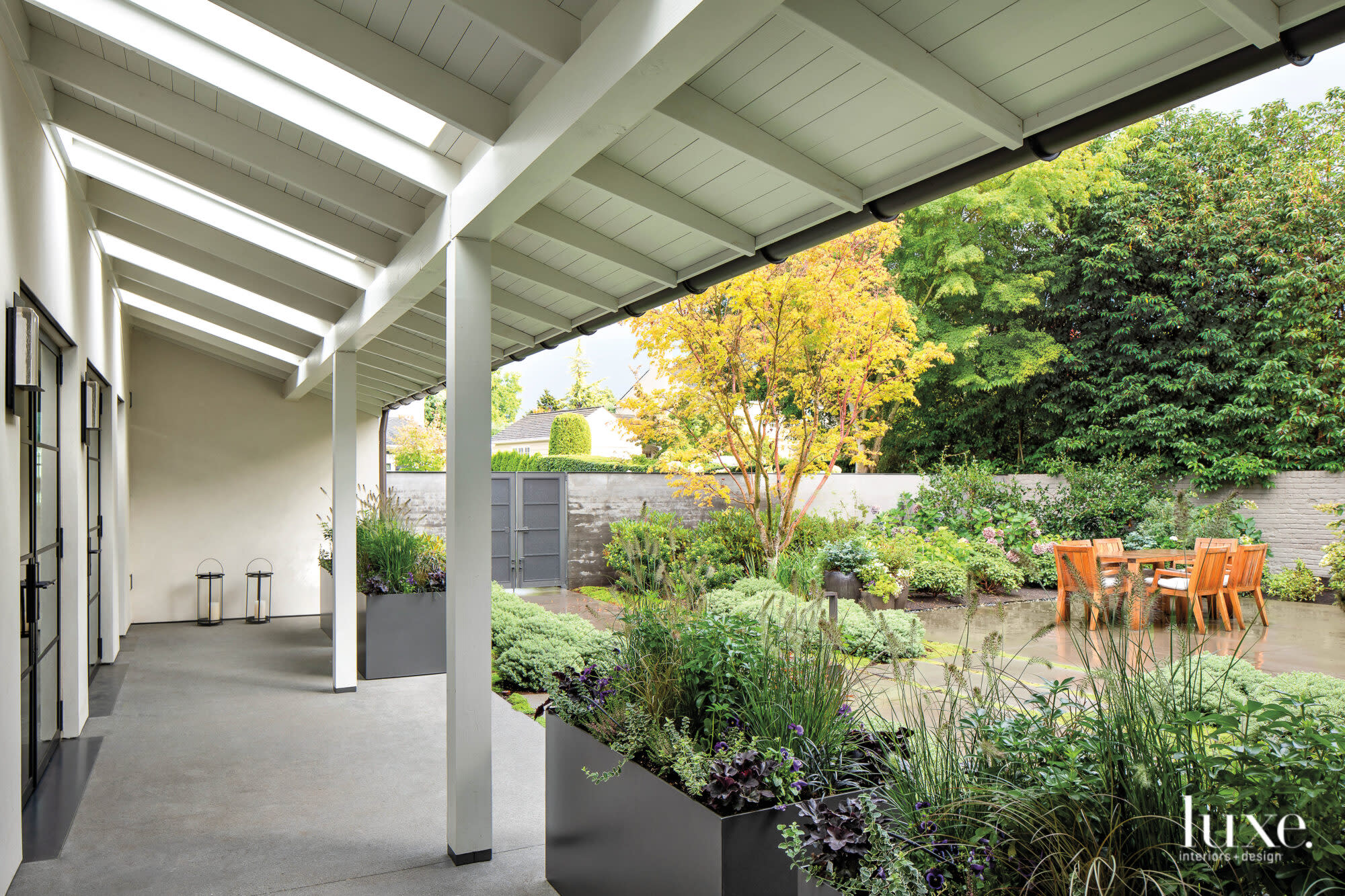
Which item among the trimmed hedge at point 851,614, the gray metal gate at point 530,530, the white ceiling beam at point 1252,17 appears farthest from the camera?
the gray metal gate at point 530,530

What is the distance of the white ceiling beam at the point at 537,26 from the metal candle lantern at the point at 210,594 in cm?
919

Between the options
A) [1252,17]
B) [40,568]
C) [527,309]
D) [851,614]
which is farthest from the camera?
[851,614]

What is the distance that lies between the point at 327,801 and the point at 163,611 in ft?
23.7

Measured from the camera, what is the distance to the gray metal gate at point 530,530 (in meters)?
12.7

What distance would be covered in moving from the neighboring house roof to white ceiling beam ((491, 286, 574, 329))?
28.5m

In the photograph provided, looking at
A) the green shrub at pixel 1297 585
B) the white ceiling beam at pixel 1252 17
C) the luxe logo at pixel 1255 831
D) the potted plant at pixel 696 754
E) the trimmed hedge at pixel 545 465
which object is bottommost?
the green shrub at pixel 1297 585

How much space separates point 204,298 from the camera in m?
6.89

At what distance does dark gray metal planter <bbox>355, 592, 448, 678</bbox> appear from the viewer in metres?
6.84

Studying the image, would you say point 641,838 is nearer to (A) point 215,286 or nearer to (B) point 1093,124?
(B) point 1093,124

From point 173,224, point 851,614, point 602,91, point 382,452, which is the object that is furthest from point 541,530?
point 602,91

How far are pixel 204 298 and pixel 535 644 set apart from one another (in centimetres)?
402

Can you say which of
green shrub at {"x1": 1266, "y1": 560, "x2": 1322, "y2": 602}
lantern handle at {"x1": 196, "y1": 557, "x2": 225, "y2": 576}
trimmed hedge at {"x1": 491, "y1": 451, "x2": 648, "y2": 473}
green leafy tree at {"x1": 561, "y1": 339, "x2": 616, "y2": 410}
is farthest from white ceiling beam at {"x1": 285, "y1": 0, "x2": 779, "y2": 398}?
green leafy tree at {"x1": 561, "y1": 339, "x2": 616, "y2": 410}

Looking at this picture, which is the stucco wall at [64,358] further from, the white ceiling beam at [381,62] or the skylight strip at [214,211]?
the white ceiling beam at [381,62]

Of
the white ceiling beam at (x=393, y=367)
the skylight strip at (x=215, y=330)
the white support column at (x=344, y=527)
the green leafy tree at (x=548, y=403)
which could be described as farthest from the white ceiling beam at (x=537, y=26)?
the green leafy tree at (x=548, y=403)
